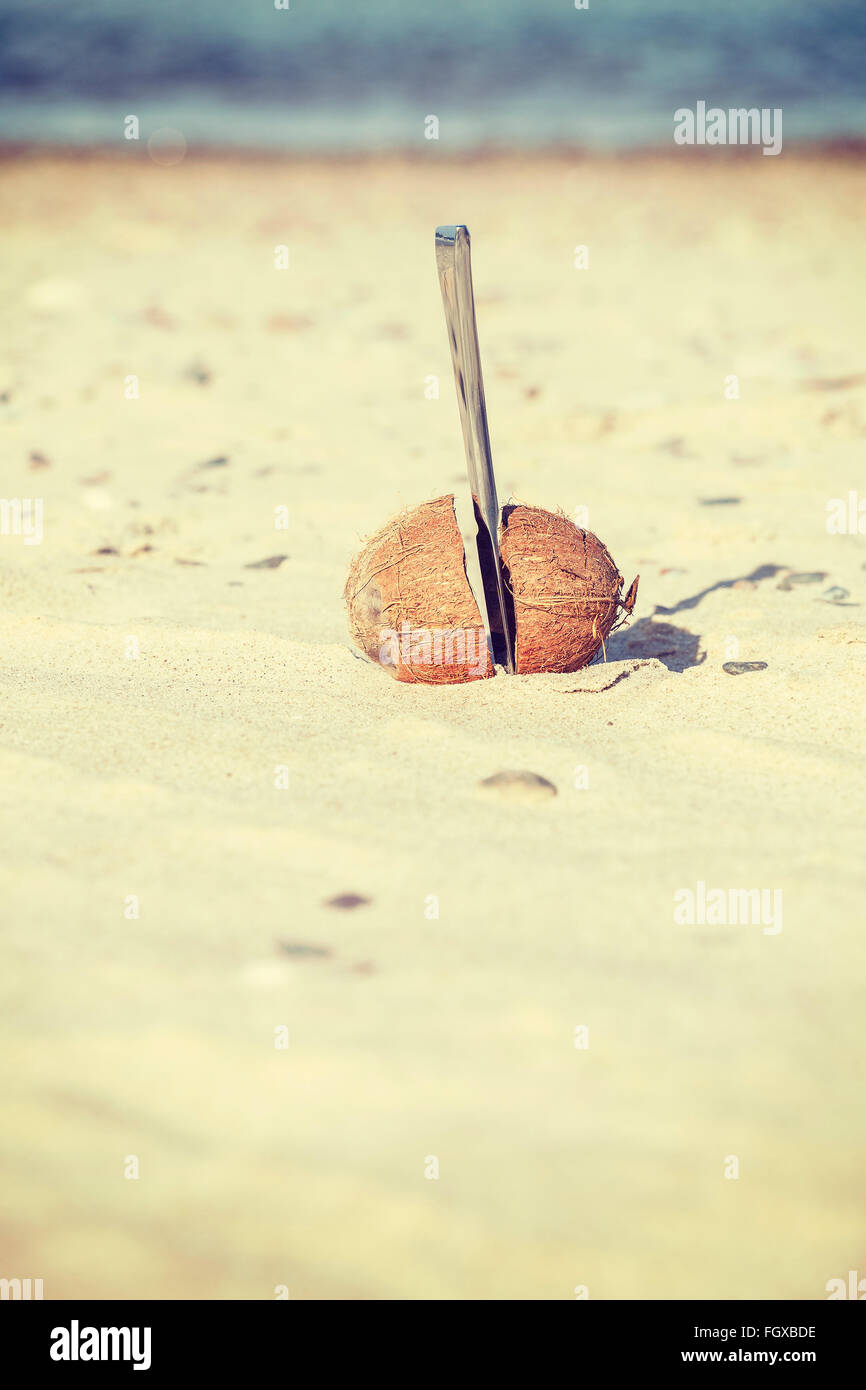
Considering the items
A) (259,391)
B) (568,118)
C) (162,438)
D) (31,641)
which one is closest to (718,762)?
(31,641)

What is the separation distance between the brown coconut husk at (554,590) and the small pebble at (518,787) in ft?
1.93

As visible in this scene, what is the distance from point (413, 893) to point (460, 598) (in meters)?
1.04

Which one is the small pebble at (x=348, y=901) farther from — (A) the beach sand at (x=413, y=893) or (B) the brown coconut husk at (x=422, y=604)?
(B) the brown coconut husk at (x=422, y=604)

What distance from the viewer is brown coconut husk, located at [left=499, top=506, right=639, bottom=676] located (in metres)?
3.05

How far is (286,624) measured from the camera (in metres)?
3.75

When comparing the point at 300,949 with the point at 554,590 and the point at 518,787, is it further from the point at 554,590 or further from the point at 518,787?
the point at 554,590

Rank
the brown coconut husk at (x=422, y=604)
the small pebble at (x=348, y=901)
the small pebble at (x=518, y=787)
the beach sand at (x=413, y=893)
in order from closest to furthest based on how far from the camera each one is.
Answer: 1. the beach sand at (x=413, y=893)
2. the small pebble at (x=348, y=901)
3. the small pebble at (x=518, y=787)
4. the brown coconut husk at (x=422, y=604)

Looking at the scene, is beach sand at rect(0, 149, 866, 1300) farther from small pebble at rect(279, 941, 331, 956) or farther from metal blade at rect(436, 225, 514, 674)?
metal blade at rect(436, 225, 514, 674)

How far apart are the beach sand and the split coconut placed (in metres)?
0.11

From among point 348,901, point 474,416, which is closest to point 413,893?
point 348,901

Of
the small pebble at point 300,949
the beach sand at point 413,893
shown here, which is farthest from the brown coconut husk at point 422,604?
the small pebble at point 300,949

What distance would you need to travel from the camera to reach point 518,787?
257 centimetres

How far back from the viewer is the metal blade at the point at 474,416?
2641 millimetres

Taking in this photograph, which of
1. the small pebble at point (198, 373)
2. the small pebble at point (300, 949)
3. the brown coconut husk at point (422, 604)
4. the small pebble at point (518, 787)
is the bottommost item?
the small pebble at point (300, 949)
